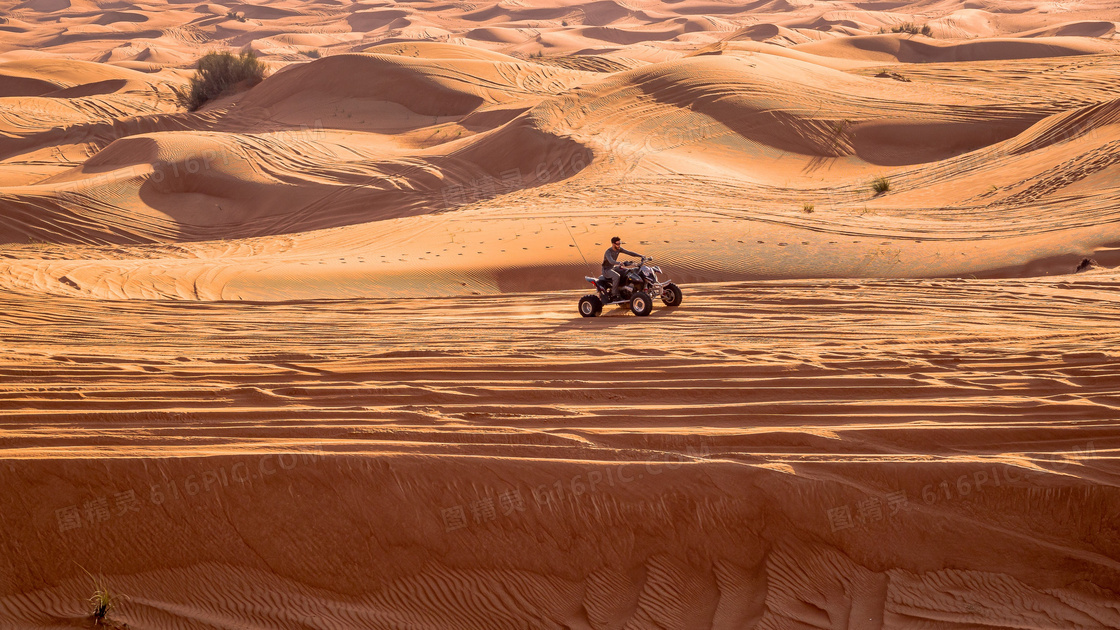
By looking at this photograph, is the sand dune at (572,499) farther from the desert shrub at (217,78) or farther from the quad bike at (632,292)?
the desert shrub at (217,78)

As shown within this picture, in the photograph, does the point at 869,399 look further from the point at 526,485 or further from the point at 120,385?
the point at 120,385

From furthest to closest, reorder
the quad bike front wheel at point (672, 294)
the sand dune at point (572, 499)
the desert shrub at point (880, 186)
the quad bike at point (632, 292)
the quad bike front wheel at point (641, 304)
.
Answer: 1. the desert shrub at point (880, 186)
2. the quad bike front wheel at point (672, 294)
3. the quad bike at point (632, 292)
4. the quad bike front wheel at point (641, 304)
5. the sand dune at point (572, 499)

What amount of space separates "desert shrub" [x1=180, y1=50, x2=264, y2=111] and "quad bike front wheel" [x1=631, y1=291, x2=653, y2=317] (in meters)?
27.2

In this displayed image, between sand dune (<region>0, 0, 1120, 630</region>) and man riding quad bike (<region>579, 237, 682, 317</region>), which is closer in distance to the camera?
sand dune (<region>0, 0, 1120, 630</region>)

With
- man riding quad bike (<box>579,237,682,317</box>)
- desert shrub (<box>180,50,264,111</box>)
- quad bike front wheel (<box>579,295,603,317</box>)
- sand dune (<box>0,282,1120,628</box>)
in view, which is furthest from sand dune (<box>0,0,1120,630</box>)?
desert shrub (<box>180,50,264,111</box>)

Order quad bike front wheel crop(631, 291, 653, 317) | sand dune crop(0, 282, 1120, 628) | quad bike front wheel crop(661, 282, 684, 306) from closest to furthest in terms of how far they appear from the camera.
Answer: sand dune crop(0, 282, 1120, 628) < quad bike front wheel crop(631, 291, 653, 317) < quad bike front wheel crop(661, 282, 684, 306)

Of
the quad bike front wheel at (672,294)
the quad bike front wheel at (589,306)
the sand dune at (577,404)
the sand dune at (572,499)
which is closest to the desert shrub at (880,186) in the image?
the sand dune at (577,404)

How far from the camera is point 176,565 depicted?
14.2 feet

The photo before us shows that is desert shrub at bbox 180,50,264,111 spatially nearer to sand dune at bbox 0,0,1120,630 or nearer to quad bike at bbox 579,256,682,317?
sand dune at bbox 0,0,1120,630

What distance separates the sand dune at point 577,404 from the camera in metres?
4.32

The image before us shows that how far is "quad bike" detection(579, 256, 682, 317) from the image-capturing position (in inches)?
357

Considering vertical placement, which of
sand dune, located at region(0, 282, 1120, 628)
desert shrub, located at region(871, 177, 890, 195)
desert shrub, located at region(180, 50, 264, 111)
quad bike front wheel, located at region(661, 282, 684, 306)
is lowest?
sand dune, located at region(0, 282, 1120, 628)

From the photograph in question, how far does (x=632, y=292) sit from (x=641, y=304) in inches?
7.6

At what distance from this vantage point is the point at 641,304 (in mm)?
9047
